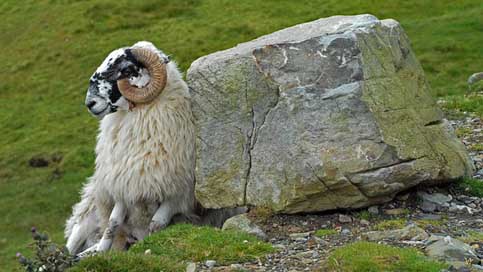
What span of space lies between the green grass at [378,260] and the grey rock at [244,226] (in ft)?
5.12

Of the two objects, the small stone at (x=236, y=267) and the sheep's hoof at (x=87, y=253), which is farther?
the sheep's hoof at (x=87, y=253)

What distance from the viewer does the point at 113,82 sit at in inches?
492

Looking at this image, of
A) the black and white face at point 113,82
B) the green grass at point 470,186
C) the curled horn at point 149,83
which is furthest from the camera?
the black and white face at point 113,82

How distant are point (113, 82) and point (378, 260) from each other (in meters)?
5.53

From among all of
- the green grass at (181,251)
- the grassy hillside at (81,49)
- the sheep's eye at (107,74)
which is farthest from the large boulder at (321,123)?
the grassy hillside at (81,49)

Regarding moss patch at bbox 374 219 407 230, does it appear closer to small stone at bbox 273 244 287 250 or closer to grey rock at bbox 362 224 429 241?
grey rock at bbox 362 224 429 241

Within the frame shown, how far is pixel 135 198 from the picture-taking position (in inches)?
478

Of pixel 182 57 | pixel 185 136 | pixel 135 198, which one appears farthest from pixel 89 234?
pixel 182 57

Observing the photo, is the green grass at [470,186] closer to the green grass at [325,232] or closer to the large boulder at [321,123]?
the large boulder at [321,123]

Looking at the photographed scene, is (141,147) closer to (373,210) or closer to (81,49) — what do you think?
(373,210)

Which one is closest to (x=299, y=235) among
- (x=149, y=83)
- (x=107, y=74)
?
(x=149, y=83)

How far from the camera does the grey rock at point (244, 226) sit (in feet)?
34.2

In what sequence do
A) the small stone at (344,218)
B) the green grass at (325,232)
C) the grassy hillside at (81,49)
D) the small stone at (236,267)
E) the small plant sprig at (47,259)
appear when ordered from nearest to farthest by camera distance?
the small plant sprig at (47,259)
the small stone at (236,267)
the green grass at (325,232)
the small stone at (344,218)
the grassy hillside at (81,49)

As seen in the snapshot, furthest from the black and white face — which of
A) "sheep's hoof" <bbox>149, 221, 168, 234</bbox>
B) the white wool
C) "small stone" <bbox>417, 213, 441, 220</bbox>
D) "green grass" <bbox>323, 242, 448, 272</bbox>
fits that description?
"green grass" <bbox>323, 242, 448, 272</bbox>
